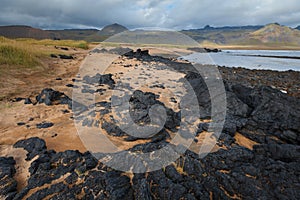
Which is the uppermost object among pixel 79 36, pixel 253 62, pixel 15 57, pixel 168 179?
Answer: pixel 79 36

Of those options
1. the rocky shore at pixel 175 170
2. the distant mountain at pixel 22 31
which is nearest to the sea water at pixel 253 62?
the rocky shore at pixel 175 170

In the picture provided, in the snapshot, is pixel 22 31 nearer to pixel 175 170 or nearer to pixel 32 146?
pixel 32 146

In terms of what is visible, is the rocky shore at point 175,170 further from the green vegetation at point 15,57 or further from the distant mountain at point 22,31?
the distant mountain at point 22,31

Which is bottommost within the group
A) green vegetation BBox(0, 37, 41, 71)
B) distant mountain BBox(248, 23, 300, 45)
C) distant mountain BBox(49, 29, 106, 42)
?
green vegetation BBox(0, 37, 41, 71)

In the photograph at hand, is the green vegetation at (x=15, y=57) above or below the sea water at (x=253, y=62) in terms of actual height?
above

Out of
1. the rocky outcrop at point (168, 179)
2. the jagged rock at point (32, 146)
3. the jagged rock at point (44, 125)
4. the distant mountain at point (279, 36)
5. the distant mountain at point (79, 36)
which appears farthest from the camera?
the distant mountain at point (279, 36)

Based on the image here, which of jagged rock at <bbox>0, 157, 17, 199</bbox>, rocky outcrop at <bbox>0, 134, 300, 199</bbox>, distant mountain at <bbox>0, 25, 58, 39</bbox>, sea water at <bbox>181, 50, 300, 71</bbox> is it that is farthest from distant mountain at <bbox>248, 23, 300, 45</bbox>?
jagged rock at <bbox>0, 157, 17, 199</bbox>

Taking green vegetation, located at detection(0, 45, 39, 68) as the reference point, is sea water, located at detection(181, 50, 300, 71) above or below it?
below

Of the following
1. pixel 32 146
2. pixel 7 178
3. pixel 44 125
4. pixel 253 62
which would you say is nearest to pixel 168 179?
pixel 7 178

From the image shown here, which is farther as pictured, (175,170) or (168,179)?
(175,170)

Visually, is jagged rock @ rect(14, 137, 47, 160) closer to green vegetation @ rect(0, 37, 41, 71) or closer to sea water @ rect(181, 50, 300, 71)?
green vegetation @ rect(0, 37, 41, 71)

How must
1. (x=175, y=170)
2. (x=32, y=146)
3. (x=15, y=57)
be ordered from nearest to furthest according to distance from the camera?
1. (x=175, y=170)
2. (x=32, y=146)
3. (x=15, y=57)

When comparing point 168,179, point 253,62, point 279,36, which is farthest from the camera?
point 279,36

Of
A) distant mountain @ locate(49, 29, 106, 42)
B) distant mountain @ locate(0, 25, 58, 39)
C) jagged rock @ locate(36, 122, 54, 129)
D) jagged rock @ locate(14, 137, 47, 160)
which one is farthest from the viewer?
distant mountain @ locate(49, 29, 106, 42)
